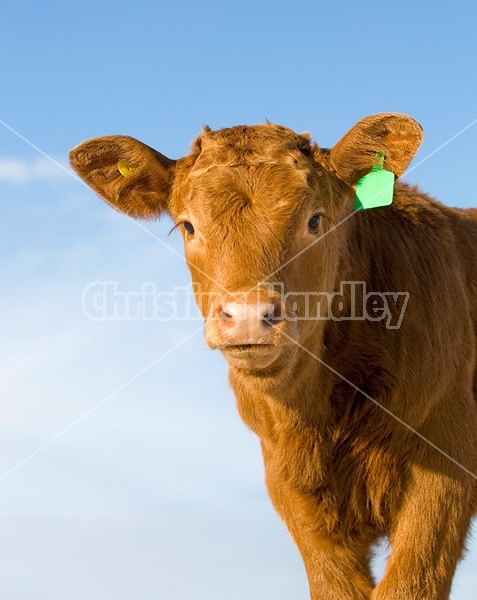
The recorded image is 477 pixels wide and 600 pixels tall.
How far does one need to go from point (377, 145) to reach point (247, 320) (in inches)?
84.8

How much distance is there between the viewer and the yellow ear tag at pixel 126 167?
704 cm

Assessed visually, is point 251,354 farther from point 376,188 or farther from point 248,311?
point 376,188

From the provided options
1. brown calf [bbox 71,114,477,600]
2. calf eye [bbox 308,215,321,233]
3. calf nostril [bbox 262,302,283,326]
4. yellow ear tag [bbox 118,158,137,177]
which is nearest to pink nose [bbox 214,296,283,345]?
calf nostril [bbox 262,302,283,326]

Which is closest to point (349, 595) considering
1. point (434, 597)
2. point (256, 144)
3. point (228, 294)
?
point (434, 597)

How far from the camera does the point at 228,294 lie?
5449mm

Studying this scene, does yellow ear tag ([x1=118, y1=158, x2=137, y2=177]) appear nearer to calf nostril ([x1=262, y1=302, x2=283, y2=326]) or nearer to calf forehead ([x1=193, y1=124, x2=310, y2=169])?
calf forehead ([x1=193, y1=124, x2=310, y2=169])

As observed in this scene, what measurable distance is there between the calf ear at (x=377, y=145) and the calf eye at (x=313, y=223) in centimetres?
56

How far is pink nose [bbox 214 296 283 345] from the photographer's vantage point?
206 inches

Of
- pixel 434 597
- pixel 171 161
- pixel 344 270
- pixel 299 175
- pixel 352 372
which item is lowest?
pixel 434 597

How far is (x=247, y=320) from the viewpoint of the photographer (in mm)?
5238

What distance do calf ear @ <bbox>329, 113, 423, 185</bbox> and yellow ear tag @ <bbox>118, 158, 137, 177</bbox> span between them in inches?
61.7

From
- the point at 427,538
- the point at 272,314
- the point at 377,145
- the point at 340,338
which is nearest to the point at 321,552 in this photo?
the point at 427,538

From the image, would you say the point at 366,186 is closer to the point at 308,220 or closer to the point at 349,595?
the point at 308,220

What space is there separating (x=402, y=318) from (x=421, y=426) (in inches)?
31.6
